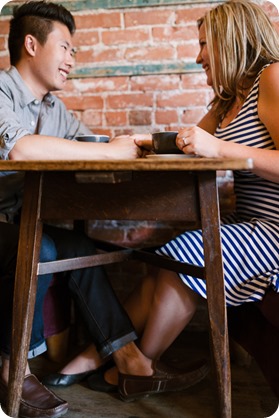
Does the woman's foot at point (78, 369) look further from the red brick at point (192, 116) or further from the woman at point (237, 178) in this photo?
the red brick at point (192, 116)

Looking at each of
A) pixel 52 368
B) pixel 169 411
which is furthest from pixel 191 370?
pixel 52 368

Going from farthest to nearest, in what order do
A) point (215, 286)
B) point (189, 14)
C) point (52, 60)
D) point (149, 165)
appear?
point (189, 14), point (52, 60), point (215, 286), point (149, 165)

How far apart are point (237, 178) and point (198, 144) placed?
0.40m

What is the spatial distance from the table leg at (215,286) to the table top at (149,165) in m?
0.10

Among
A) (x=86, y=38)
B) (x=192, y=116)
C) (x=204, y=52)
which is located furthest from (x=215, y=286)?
(x=86, y=38)

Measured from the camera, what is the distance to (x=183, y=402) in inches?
59.8

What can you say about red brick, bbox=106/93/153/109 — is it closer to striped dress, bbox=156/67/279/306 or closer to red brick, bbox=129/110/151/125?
red brick, bbox=129/110/151/125

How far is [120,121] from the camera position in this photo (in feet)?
7.38

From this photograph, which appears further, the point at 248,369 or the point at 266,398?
the point at 248,369

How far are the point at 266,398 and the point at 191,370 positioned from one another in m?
0.26

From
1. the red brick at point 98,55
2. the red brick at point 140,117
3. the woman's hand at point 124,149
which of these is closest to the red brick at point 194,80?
the red brick at point 140,117

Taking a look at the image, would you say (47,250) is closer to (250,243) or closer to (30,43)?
(250,243)

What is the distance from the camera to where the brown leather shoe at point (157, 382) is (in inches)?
60.1

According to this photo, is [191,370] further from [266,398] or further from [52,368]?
[52,368]
